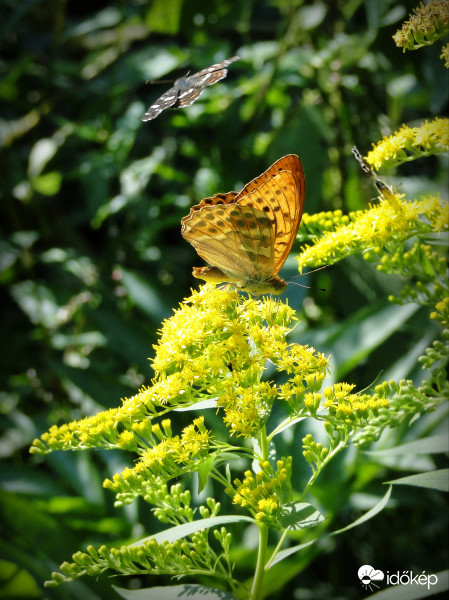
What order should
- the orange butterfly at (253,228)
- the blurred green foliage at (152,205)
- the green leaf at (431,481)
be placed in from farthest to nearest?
the blurred green foliage at (152,205), the orange butterfly at (253,228), the green leaf at (431,481)

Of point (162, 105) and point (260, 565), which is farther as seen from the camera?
point (162, 105)

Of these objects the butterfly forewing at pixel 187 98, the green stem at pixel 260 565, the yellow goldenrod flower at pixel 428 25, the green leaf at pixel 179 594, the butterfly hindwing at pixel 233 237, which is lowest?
the green stem at pixel 260 565

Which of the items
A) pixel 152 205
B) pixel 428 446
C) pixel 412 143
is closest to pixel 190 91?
pixel 412 143

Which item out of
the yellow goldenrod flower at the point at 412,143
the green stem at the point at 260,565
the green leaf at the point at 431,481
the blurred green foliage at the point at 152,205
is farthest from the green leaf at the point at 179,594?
the yellow goldenrod flower at the point at 412,143

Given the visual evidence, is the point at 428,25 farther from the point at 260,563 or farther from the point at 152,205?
the point at 152,205

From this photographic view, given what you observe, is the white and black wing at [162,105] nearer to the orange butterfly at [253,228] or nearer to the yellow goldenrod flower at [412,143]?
the orange butterfly at [253,228]

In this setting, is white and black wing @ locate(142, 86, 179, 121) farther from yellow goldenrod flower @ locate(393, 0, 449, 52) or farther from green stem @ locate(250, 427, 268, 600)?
green stem @ locate(250, 427, 268, 600)
